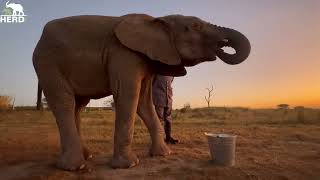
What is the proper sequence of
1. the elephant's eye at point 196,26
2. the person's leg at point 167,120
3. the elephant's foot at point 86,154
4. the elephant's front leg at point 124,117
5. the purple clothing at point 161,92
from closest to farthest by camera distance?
the elephant's front leg at point 124,117
the elephant's eye at point 196,26
the elephant's foot at point 86,154
the purple clothing at point 161,92
the person's leg at point 167,120

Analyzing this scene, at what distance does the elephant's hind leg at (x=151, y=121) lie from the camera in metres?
8.13

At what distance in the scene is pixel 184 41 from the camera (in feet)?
24.3

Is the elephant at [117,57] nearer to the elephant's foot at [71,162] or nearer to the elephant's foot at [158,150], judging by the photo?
the elephant's foot at [71,162]

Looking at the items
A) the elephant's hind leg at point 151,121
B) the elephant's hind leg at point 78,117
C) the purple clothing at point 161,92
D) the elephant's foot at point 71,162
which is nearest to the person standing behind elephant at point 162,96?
the purple clothing at point 161,92

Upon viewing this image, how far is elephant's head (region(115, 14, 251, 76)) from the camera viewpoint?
725 cm

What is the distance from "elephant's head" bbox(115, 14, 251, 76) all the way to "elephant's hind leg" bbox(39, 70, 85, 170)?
1.30 meters

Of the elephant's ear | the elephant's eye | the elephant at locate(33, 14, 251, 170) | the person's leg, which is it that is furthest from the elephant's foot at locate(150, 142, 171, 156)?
the elephant's eye

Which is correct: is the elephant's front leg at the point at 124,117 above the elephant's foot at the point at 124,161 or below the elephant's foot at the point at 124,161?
above

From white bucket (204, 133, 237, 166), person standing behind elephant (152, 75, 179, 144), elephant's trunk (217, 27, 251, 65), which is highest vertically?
elephant's trunk (217, 27, 251, 65)

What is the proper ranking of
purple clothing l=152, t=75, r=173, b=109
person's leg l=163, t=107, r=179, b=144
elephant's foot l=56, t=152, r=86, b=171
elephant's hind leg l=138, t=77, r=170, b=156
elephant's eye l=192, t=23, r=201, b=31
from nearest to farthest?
1. elephant's foot l=56, t=152, r=86, b=171
2. elephant's eye l=192, t=23, r=201, b=31
3. elephant's hind leg l=138, t=77, r=170, b=156
4. purple clothing l=152, t=75, r=173, b=109
5. person's leg l=163, t=107, r=179, b=144

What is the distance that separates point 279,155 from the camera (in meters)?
8.51

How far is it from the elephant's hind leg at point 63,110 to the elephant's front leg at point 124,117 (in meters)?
0.64

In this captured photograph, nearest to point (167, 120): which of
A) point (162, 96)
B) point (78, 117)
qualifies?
point (162, 96)

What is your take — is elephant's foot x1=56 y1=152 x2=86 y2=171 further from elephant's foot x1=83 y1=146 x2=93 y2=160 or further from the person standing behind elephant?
the person standing behind elephant
